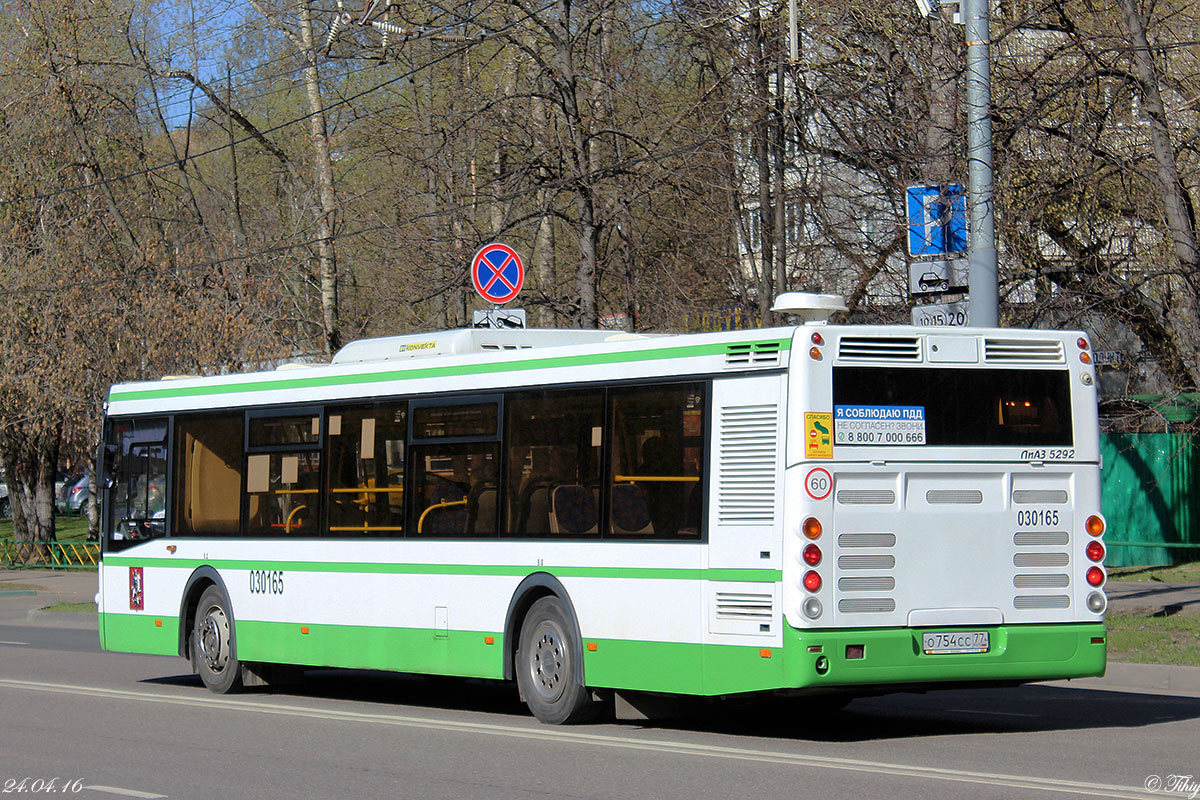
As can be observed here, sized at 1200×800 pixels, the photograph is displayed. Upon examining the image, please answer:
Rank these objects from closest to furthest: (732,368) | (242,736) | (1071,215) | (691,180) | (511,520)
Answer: (732,368)
(242,736)
(511,520)
(1071,215)
(691,180)

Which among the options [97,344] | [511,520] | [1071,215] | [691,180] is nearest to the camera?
[511,520]

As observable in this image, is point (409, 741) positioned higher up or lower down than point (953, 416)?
lower down

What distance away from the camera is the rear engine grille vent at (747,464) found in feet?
33.8

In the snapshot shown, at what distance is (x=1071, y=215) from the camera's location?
66.6 feet

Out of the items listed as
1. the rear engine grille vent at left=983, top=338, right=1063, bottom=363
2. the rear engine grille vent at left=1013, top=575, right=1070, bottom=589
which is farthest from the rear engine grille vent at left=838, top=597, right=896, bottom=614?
the rear engine grille vent at left=983, top=338, right=1063, bottom=363

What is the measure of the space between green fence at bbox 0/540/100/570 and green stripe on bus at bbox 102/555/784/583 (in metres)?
21.7

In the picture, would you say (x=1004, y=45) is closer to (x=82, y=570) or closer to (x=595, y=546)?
(x=595, y=546)

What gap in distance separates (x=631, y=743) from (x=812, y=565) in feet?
5.53

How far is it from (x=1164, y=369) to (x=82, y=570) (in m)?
25.3

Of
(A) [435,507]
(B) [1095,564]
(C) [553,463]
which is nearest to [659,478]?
(C) [553,463]

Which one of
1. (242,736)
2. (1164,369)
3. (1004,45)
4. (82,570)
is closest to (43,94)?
(82,570)

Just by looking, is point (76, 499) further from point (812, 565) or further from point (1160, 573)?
point (812, 565)

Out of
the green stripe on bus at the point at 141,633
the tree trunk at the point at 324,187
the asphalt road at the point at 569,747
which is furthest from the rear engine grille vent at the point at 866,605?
the tree trunk at the point at 324,187

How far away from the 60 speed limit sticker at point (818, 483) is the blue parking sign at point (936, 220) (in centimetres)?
645
